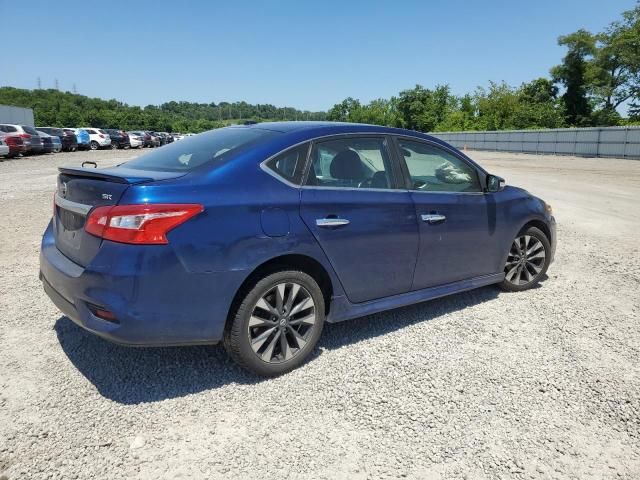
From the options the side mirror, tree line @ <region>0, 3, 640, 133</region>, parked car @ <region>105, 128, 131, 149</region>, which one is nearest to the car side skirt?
the side mirror

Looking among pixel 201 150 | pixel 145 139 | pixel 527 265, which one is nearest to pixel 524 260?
pixel 527 265

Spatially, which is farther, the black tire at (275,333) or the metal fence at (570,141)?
the metal fence at (570,141)

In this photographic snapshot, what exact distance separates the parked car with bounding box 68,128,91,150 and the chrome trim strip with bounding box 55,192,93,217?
3563 cm

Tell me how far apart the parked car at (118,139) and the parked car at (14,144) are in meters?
17.0

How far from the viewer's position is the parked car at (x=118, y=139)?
4222 cm

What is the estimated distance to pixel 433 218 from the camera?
405 cm

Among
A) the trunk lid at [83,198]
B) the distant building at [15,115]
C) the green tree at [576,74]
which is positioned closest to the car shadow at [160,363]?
the trunk lid at [83,198]

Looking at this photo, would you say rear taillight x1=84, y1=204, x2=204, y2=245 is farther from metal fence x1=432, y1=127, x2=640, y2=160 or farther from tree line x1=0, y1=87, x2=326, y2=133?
tree line x1=0, y1=87, x2=326, y2=133

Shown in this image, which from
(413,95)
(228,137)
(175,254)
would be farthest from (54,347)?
(413,95)

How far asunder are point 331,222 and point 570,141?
36245mm

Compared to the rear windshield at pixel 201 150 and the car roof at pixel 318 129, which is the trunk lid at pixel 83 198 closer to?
the rear windshield at pixel 201 150

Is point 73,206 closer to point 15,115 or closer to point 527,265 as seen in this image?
point 527,265

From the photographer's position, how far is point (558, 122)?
55.6 m

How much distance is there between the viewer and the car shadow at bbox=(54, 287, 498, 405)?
317 centimetres
